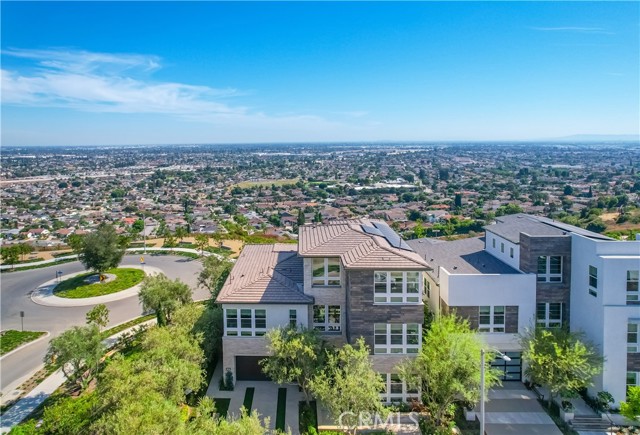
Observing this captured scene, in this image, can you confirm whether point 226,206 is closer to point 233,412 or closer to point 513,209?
point 513,209

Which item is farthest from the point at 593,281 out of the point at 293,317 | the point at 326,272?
the point at 293,317

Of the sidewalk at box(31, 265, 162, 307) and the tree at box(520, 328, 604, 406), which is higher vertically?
the tree at box(520, 328, 604, 406)

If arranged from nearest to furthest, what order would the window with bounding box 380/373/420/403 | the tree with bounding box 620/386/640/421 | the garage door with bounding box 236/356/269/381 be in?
the tree with bounding box 620/386/640/421
the window with bounding box 380/373/420/403
the garage door with bounding box 236/356/269/381

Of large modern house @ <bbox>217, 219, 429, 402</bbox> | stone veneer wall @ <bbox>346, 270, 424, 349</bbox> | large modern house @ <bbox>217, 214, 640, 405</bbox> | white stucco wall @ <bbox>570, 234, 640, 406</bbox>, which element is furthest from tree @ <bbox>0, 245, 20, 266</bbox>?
white stucco wall @ <bbox>570, 234, 640, 406</bbox>

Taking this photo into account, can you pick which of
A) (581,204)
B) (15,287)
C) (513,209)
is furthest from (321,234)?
(581,204)

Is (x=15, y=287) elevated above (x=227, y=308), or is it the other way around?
(x=227, y=308)

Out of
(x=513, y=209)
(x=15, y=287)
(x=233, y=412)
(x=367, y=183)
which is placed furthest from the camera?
(x=367, y=183)

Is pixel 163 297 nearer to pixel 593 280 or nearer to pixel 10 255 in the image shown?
pixel 593 280

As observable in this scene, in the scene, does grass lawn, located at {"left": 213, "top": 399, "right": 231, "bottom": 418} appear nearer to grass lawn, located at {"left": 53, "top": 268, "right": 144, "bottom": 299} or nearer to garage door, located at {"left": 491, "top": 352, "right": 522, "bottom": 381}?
garage door, located at {"left": 491, "top": 352, "right": 522, "bottom": 381}
